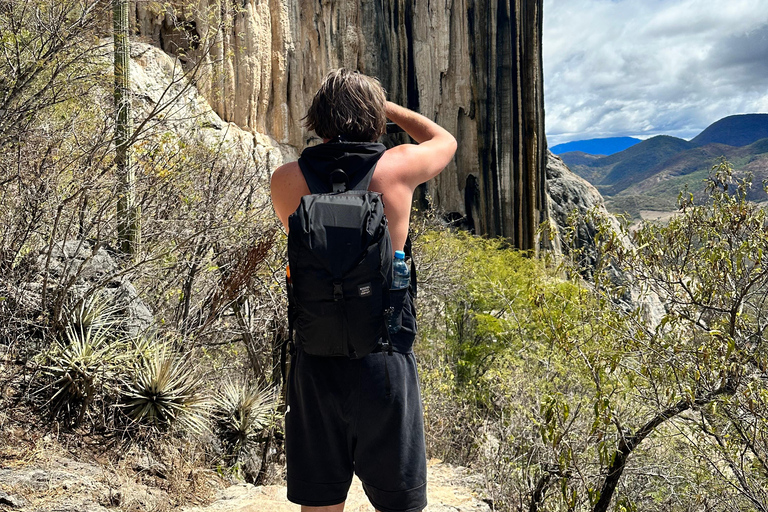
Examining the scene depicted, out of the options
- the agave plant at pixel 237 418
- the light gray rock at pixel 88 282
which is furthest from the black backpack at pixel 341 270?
the agave plant at pixel 237 418

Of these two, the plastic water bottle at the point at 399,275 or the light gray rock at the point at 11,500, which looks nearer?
the plastic water bottle at the point at 399,275

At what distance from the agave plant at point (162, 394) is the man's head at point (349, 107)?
107 inches

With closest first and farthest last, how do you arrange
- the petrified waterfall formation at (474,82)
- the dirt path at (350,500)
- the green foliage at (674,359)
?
the dirt path at (350,500) → the green foliage at (674,359) → the petrified waterfall formation at (474,82)

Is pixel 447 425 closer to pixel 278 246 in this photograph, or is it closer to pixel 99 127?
pixel 278 246

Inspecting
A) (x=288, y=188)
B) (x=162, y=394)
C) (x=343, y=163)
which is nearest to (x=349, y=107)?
(x=343, y=163)

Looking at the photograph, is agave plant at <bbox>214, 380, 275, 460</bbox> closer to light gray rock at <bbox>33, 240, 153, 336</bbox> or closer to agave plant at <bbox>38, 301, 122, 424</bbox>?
light gray rock at <bbox>33, 240, 153, 336</bbox>

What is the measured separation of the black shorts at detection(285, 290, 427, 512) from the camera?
60.4 inches

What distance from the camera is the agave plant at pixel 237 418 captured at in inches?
177

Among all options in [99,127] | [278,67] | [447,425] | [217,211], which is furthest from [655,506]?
[278,67]

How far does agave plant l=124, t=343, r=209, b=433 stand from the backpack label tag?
270 cm

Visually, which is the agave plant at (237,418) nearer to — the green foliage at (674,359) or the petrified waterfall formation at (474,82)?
the green foliage at (674,359)

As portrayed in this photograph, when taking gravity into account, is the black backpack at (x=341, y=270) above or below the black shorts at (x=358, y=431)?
above

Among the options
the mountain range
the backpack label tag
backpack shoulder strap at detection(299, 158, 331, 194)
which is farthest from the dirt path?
the mountain range

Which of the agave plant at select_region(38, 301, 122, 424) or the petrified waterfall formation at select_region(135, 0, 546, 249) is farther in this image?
the petrified waterfall formation at select_region(135, 0, 546, 249)
